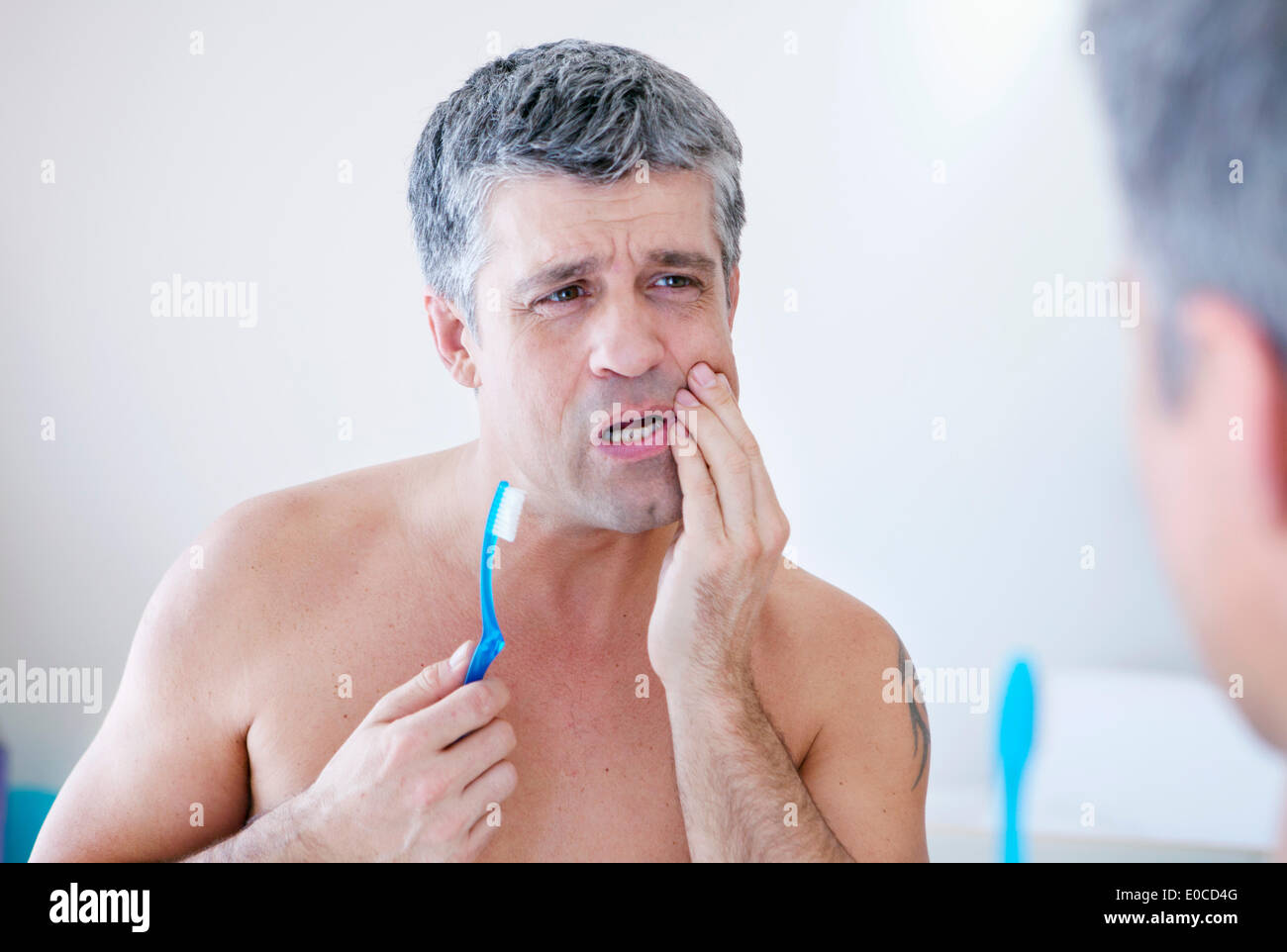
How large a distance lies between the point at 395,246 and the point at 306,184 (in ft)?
0.63

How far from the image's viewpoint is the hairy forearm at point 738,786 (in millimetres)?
1133

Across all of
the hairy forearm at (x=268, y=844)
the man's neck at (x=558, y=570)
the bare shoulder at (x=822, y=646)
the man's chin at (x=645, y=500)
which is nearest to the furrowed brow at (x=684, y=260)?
the man's chin at (x=645, y=500)

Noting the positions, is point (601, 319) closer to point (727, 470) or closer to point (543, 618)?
point (727, 470)

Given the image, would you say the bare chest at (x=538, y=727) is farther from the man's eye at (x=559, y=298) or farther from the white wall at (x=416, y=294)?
the white wall at (x=416, y=294)

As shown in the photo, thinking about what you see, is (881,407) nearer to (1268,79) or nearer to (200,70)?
(200,70)

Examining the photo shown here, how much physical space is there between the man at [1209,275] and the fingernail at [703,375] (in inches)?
27.0

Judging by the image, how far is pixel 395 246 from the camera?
1.84 meters

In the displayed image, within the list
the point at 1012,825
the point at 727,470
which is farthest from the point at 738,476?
the point at 1012,825

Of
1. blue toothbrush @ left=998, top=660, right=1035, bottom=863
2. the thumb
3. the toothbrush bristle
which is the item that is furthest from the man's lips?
blue toothbrush @ left=998, top=660, right=1035, bottom=863

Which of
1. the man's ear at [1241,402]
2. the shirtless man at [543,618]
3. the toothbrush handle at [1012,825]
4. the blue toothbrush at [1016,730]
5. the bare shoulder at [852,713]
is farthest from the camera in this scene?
the blue toothbrush at [1016,730]

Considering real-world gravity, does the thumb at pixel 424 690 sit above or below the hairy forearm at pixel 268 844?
above

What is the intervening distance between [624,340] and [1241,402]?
2.42ft

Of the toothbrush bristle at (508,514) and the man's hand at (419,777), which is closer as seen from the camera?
the man's hand at (419,777)
